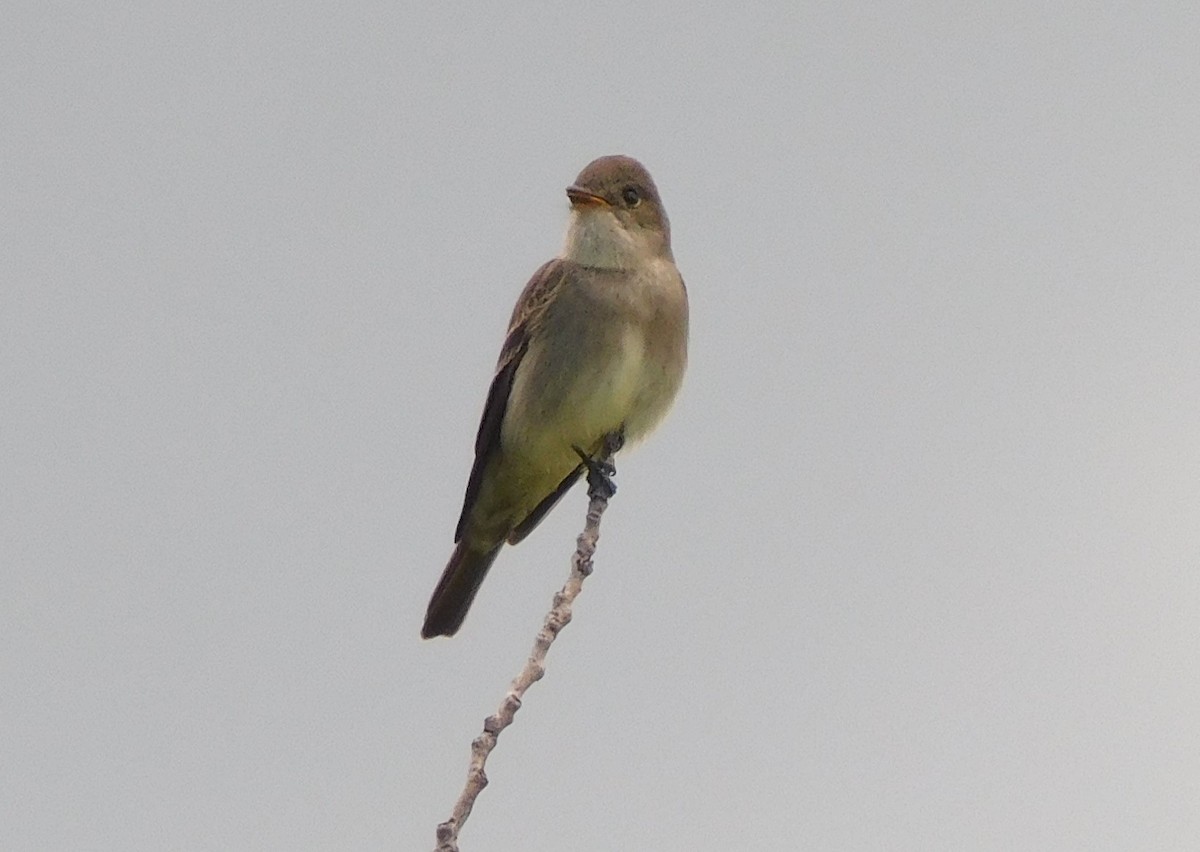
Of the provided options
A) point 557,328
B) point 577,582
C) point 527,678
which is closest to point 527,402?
point 557,328

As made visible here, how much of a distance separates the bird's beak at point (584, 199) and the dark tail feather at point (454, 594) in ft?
7.24

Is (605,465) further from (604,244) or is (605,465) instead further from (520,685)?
(520,685)

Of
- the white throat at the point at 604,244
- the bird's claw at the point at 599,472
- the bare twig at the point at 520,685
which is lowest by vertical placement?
the bare twig at the point at 520,685

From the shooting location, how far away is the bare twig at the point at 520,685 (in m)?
4.52

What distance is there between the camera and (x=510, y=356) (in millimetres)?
10797

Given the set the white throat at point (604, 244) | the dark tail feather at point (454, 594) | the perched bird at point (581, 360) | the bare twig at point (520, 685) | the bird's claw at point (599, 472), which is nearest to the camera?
the bare twig at point (520, 685)

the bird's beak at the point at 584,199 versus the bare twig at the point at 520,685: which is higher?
the bird's beak at the point at 584,199

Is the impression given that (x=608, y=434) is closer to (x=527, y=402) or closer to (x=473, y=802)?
(x=527, y=402)

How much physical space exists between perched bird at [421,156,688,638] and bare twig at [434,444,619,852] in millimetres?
2807

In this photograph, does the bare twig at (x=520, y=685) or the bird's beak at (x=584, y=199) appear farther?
the bird's beak at (x=584, y=199)

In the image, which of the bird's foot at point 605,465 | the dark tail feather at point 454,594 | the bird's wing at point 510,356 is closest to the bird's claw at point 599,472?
the bird's foot at point 605,465

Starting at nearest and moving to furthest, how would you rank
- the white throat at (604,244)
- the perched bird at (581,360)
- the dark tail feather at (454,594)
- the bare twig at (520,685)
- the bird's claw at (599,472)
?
the bare twig at (520,685) < the bird's claw at (599,472) < the perched bird at (581,360) < the white throat at (604,244) < the dark tail feather at (454,594)

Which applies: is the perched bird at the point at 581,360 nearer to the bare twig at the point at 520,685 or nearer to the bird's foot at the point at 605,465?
the bird's foot at the point at 605,465

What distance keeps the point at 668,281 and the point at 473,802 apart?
20.5ft
